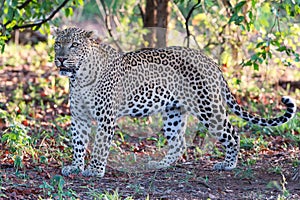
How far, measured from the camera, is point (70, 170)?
7.00m

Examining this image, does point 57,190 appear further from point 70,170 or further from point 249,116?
point 249,116

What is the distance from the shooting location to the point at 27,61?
522 inches

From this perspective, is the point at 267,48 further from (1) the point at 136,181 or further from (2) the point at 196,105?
(1) the point at 136,181

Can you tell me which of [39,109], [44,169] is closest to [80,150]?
[44,169]

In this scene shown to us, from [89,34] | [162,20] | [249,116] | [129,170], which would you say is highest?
[162,20]

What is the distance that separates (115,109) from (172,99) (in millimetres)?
712

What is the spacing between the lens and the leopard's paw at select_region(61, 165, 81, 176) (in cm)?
694

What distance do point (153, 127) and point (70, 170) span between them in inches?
101

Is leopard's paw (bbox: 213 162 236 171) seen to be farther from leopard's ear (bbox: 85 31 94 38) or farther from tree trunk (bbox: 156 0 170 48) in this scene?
tree trunk (bbox: 156 0 170 48)

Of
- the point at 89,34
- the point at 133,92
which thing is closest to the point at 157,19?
the point at 133,92

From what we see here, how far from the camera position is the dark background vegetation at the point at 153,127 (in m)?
6.40

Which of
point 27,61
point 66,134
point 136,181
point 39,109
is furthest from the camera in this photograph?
point 27,61

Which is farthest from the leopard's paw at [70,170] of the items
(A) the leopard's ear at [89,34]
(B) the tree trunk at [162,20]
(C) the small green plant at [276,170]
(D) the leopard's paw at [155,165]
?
(B) the tree trunk at [162,20]

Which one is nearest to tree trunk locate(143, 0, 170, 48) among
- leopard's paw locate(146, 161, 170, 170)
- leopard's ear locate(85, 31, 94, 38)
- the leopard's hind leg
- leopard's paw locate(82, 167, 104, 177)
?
the leopard's hind leg
